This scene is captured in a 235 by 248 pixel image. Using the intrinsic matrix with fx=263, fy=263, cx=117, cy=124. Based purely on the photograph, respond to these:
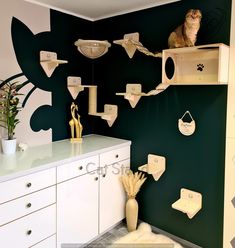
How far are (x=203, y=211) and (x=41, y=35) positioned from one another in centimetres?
218

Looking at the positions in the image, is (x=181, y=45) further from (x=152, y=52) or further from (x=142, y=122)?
(x=142, y=122)

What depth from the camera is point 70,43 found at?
2.76 meters

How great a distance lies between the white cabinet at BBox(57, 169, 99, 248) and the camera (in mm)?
2098

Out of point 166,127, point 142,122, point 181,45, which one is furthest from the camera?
point 142,122

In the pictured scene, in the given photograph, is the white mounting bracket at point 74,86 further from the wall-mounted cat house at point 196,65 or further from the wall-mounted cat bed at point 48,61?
the wall-mounted cat house at point 196,65

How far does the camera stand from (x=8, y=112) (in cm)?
A: 219

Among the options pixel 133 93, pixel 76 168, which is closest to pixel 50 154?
pixel 76 168

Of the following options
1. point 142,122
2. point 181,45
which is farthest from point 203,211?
point 181,45

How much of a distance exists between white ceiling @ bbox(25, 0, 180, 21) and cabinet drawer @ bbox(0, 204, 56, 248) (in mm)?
1802

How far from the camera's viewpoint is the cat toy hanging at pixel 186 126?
2.30 m

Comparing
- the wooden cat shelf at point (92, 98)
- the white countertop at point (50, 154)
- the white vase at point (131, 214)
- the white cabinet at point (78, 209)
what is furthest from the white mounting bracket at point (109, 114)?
the white vase at point (131, 214)

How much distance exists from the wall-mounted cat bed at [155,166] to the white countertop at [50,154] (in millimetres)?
293

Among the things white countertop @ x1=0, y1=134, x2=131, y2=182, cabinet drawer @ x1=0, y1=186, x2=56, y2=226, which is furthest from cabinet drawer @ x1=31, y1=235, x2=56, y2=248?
white countertop @ x1=0, y1=134, x2=131, y2=182

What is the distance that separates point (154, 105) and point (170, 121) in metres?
0.23
